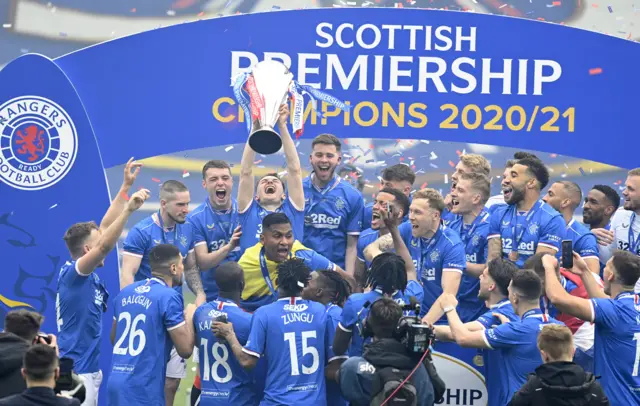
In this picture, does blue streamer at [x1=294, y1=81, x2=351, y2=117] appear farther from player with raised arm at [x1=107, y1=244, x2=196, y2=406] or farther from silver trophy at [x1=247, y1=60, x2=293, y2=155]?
player with raised arm at [x1=107, y1=244, x2=196, y2=406]

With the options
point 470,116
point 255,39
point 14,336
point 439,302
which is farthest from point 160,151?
point 14,336

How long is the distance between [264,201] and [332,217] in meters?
0.63

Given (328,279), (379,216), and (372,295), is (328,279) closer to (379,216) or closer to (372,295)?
(372,295)

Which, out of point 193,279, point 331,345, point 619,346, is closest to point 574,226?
point 619,346

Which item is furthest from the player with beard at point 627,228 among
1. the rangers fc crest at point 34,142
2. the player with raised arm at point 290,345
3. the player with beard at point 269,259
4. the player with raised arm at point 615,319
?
the rangers fc crest at point 34,142

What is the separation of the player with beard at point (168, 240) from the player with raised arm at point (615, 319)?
9.60 ft

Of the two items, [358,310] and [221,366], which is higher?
[358,310]

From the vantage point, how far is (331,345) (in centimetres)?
745

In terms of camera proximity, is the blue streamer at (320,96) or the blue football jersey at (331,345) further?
the blue streamer at (320,96)

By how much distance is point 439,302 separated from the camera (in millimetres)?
7984

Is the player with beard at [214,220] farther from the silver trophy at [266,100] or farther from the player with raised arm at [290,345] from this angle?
the player with raised arm at [290,345]

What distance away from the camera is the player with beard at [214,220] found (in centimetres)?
921

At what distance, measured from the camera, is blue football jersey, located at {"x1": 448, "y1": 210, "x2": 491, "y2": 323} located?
345 inches

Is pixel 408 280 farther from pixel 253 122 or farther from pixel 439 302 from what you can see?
pixel 253 122
